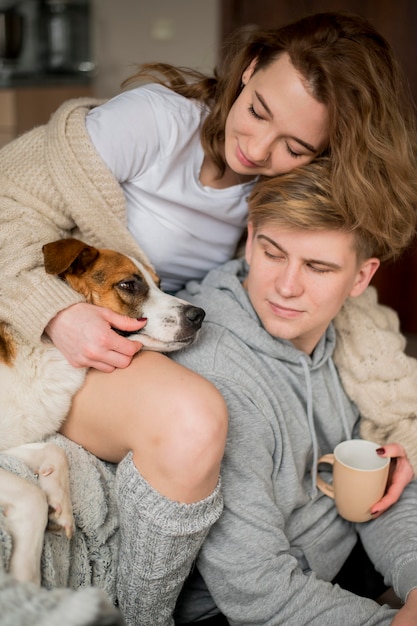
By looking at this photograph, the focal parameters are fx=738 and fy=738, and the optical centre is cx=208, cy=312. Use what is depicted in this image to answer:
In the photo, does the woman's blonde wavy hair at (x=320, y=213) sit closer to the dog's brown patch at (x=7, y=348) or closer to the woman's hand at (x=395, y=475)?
the woman's hand at (x=395, y=475)

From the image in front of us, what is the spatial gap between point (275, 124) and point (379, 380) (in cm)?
64

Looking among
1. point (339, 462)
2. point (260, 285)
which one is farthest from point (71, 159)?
point (339, 462)

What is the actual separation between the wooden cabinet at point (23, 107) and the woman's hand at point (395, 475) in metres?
3.24

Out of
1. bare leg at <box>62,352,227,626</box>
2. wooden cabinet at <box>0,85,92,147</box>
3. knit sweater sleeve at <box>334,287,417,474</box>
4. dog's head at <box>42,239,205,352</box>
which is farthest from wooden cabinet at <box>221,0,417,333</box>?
bare leg at <box>62,352,227,626</box>

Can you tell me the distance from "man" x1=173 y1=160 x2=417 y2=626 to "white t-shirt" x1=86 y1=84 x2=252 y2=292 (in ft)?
0.43

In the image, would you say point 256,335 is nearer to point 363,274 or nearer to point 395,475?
point 363,274

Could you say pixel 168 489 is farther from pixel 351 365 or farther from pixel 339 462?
pixel 351 365

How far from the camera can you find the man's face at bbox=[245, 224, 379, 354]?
155 centimetres

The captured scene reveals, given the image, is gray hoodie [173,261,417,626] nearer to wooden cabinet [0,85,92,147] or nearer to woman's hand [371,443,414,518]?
woman's hand [371,443,414,518]

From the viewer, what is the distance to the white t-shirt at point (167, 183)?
1.62 meters

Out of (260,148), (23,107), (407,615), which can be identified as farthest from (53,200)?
(23,107)

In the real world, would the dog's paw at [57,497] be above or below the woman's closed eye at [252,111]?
below

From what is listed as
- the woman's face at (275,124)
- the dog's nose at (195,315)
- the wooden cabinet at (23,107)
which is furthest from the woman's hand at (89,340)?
the wooden cabinet at (23,107)

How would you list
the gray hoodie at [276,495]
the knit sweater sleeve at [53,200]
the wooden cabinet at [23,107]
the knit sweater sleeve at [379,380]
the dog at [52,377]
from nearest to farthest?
the dog at [52,377]
the gray hoodie at [276,495]
the knit sweater sleeve at [53,200]
the knit sweater sleeve at [379,380]
the wooden cabinet at [23,107]
